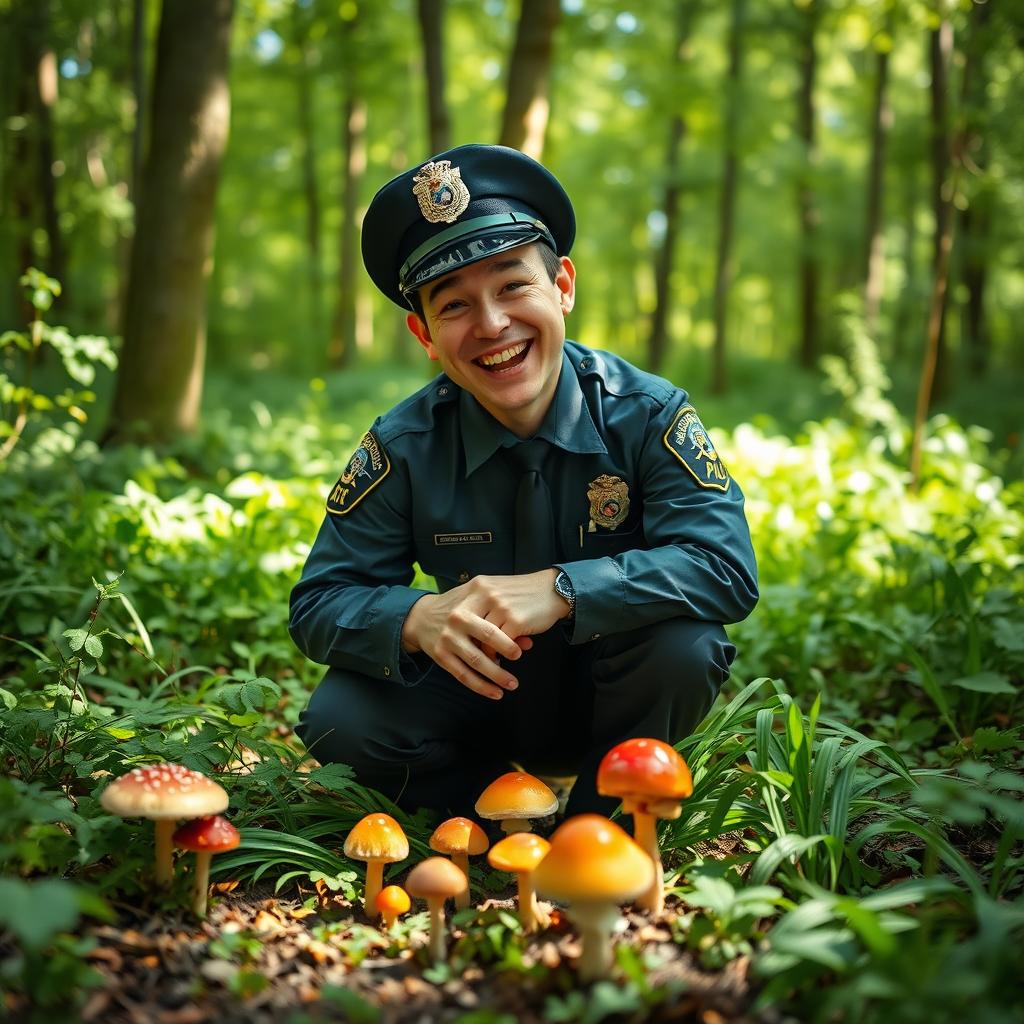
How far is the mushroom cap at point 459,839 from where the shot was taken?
2.09 m

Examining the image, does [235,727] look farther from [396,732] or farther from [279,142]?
[279,142]

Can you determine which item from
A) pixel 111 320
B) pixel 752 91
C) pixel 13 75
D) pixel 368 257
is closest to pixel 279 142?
pixel 111 320

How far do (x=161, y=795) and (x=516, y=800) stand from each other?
2.54ft

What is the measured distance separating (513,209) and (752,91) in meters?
12.0

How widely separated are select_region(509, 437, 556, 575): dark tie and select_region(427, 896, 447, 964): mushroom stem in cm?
100

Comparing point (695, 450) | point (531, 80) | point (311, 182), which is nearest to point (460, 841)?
point (695, 450)

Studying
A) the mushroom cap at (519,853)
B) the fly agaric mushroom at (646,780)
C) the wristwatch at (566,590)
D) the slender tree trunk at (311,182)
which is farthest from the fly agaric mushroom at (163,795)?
the slender tree trunk at (311,182)

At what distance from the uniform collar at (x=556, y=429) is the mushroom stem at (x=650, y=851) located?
112cm

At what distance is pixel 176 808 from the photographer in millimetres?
1763

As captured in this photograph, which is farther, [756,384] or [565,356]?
[756,384]

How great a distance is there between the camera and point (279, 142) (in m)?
17.5

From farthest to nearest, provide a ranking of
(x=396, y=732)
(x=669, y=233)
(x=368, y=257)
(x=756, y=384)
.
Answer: (x=756, y=384) → (x=669, y=233) → (x=368, y=257) → (x=396, y=732)

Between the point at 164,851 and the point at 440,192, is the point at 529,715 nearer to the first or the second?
the point at 164,851

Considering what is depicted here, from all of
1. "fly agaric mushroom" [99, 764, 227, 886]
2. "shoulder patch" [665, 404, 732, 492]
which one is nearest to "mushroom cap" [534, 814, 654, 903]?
"fly agaric mushroom" [99, 764, 227, 886]
